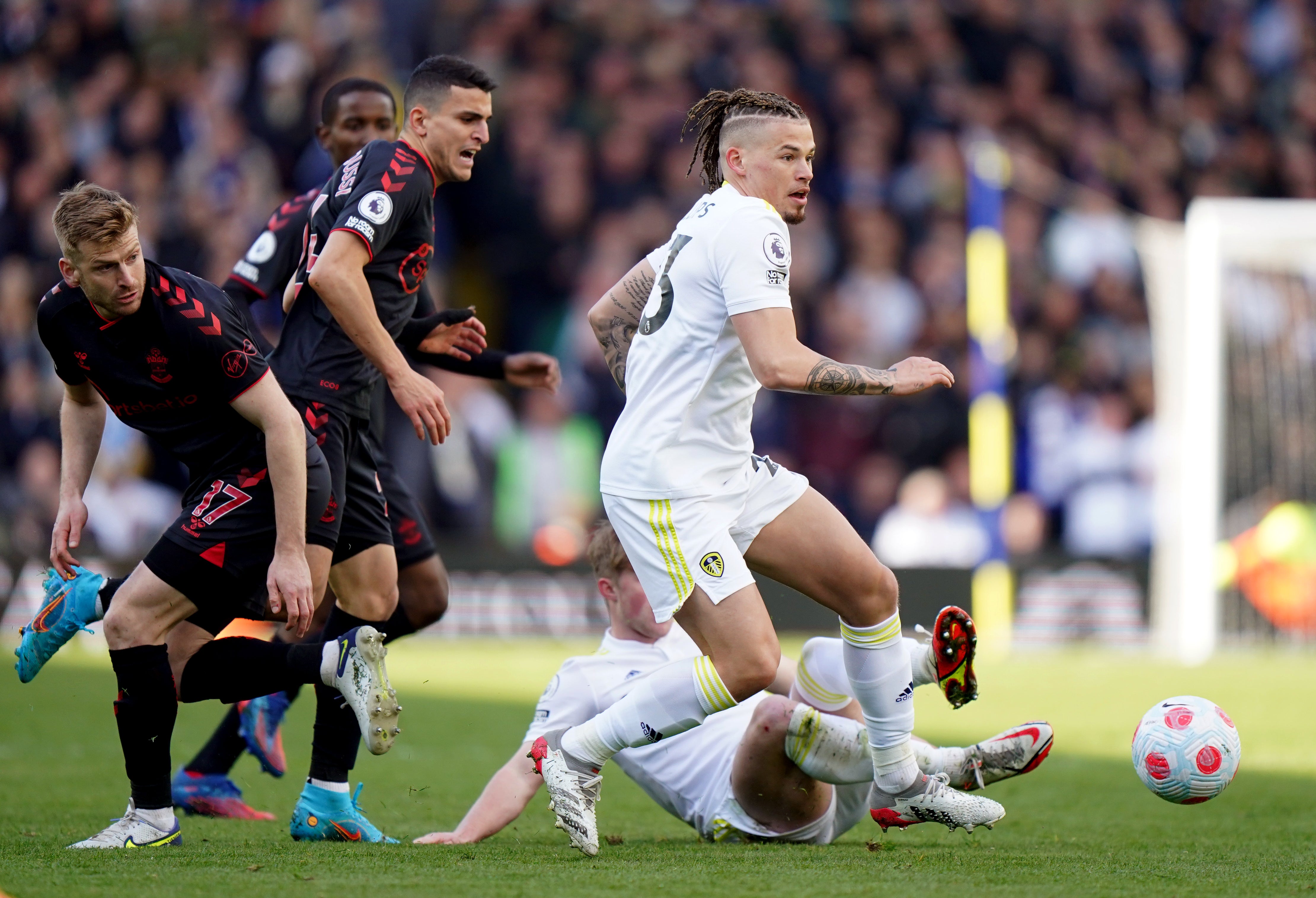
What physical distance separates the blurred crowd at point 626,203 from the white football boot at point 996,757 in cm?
898

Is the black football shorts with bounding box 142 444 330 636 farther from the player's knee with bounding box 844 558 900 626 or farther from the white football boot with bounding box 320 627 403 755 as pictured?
the player's knee with bounding box 844 558 900 626

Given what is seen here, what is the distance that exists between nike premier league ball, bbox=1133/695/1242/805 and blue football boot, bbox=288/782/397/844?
2381mm

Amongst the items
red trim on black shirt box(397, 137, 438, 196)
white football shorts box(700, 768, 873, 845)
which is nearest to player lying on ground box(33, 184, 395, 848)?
red trim on black shirt box(397, 137, 438, 196)

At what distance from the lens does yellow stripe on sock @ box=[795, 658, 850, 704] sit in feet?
16.7

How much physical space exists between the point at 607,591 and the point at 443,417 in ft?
2.66

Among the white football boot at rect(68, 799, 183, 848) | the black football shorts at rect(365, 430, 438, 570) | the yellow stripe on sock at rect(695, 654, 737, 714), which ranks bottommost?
the white football boot at rect(68, 799, 183, 848)

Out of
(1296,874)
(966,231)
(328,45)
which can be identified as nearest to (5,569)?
(328,45)

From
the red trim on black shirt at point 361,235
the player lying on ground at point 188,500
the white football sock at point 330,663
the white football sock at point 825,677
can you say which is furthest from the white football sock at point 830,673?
the red trim on black shirt at point 361,235

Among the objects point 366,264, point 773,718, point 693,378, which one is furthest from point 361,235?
point 773,718

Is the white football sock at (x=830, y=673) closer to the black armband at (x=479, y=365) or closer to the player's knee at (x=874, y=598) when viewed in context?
the player's knee at (x=874, y=598)

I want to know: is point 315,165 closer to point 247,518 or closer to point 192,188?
point 192,188

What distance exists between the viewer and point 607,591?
5262 mm

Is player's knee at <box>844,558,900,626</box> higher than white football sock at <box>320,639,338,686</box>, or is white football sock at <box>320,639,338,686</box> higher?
player's knee at <box>844,558,900,626</box>

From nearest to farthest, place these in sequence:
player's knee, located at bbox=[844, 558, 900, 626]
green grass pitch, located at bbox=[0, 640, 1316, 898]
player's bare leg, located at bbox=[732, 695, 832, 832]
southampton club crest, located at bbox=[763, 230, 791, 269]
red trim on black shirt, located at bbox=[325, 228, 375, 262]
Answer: green grass pitch, located at bbox=[0, 640, 1316, 898] < southampton club crest, located at bbox=[763, 230, 791, 269] < player's knee, located at bbox=[844, 558, 900, 626] < player's bare leg, located at bbox=[732, 695, 832, 832] < red trim on black shirt, located at bbox=[325, 228, 375, 262]
